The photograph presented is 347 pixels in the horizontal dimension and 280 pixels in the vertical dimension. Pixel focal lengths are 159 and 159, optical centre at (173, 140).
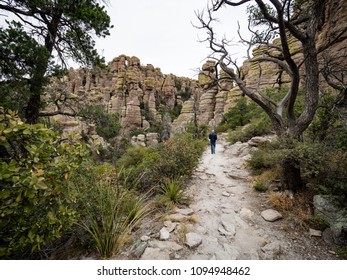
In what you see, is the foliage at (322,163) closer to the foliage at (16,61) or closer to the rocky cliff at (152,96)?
the foliage at (16,61)

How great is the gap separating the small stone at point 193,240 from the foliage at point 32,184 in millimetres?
1959

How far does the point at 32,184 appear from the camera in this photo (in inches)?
61.6

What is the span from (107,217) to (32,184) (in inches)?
69.5

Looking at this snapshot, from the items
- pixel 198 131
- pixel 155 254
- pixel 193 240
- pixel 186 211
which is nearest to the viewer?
pixel 155 254

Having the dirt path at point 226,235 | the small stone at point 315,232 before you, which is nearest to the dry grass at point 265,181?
the dirt path at point 226,235

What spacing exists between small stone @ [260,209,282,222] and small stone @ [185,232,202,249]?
1778 mm

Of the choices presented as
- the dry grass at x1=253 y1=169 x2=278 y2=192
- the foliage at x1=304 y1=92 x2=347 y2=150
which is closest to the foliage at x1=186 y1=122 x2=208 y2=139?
the dry grass at x1=253 y1=169 x2=278 y2=192

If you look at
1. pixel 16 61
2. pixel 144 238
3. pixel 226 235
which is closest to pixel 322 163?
pixel 226 235

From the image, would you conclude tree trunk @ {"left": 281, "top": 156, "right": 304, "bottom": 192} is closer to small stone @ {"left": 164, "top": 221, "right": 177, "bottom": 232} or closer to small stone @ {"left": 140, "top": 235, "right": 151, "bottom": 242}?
small stone @ {"left": 164, "top": 221, "right": 177, "bottom": 232}

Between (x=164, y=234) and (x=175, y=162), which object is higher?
(x=175, y=162)

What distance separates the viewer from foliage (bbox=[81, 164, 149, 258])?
2738mm

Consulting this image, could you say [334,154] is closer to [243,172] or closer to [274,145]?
[274,145]

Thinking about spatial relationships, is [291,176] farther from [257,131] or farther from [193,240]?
[257,131]
